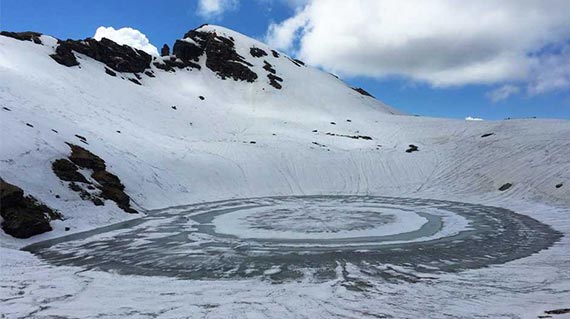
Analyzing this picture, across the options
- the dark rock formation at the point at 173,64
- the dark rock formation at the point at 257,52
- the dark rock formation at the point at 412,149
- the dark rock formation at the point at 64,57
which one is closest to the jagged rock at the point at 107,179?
the dark rock formation at the point at 412,149

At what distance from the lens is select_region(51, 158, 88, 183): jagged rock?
696 inches

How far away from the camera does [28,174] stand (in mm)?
16391

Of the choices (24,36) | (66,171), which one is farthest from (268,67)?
(66,171)

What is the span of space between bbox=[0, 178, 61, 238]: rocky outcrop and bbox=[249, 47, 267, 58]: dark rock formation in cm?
6845

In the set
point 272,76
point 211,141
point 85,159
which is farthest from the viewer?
point 272,76

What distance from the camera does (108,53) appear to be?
5959 cm

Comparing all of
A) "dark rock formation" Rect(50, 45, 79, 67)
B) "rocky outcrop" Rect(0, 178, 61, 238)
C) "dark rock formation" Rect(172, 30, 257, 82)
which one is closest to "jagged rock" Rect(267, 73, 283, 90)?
"dark rock formation" Rect(172, 30, 257, 82)

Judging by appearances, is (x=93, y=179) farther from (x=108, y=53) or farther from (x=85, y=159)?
(x=108, y=53)

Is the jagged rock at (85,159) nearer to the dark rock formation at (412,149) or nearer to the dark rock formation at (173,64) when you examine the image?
the dark rock formation at (412,149)

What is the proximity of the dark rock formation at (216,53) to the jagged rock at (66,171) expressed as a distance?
52.6m

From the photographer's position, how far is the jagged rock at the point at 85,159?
19594mm

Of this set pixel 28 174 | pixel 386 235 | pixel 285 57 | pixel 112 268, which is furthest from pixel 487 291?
pixel 285 57

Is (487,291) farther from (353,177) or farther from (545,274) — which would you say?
(353,177)

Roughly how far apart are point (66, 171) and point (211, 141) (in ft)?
64.9
